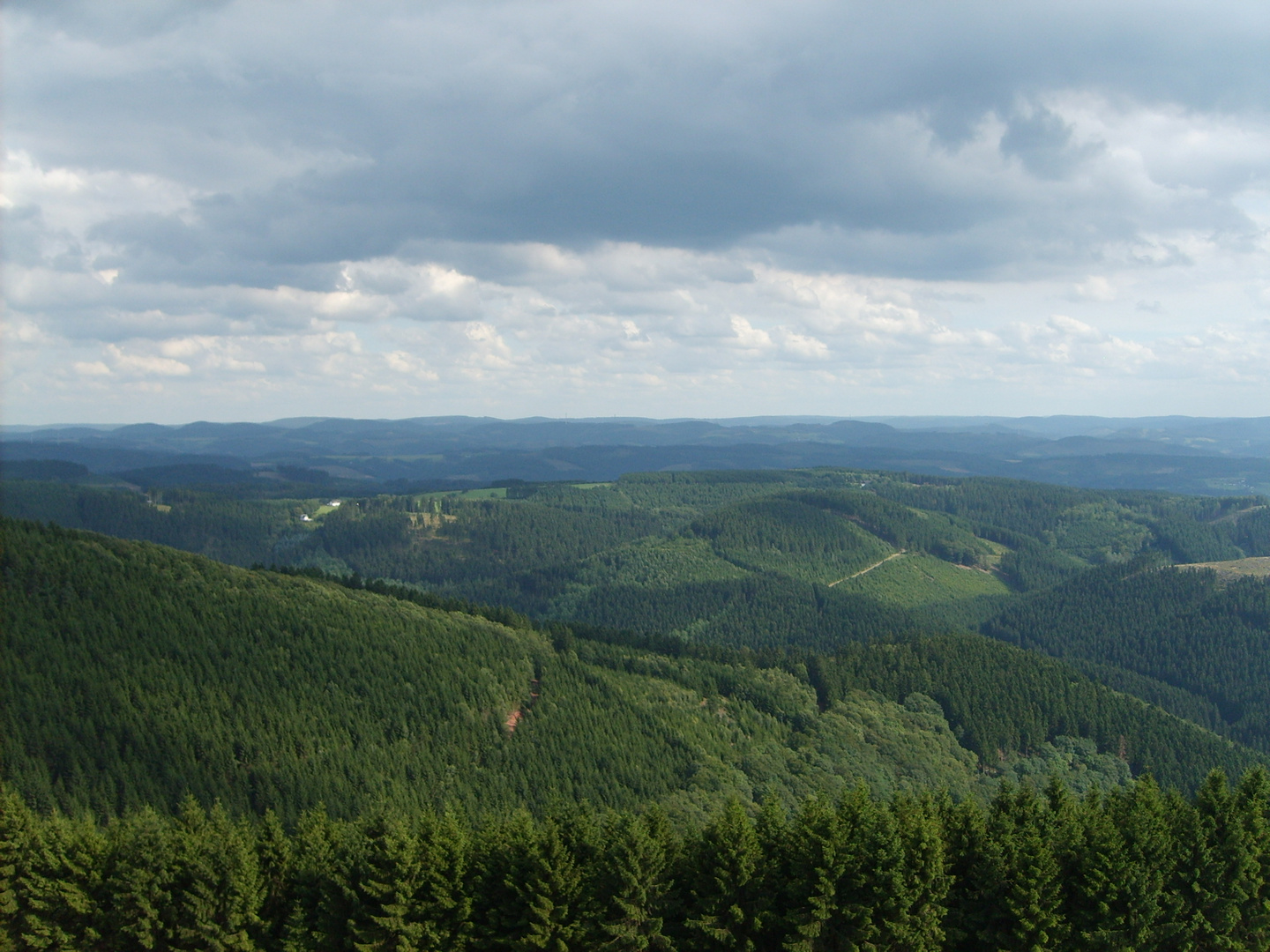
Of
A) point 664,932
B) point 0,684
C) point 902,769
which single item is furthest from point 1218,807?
point 0,684

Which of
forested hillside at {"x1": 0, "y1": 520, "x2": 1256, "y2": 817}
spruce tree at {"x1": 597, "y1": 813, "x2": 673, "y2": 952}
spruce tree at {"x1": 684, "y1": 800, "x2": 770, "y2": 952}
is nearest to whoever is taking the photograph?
spruce tree at {"x1": 597, "y1": 813, "x2": 673, "y2": 952}

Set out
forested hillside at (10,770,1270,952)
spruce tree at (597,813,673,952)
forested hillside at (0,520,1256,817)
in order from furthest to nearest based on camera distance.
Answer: forested hillside at (0,520,1256,817) < forested hillside at (10,770,1270,952) < spruce tree at (597,813,673,952)

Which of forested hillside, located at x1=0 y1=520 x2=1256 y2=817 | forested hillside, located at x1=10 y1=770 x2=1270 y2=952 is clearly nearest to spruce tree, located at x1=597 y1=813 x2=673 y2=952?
forested hillside, located at x1=10 y1=770 x2=1270 y2=952

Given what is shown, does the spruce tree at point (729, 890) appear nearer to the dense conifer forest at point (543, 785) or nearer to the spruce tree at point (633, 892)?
the dense conifer forest at point (543, 785)

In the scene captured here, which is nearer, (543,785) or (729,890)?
(729,890)

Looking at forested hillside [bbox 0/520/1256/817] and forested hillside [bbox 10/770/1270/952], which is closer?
forested hillside [bbox 10/770/1270/952]

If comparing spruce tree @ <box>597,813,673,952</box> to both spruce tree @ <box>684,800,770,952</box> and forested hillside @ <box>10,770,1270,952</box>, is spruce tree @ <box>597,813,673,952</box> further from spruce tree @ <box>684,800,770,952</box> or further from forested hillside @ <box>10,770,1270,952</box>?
spruce tree @ <box>684,800,770,952</box>

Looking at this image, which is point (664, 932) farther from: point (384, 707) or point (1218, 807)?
point (384, 707)

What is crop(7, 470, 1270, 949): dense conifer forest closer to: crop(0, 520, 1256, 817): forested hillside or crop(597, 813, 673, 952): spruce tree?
crop(597, 813, 673, 952): spruce tree

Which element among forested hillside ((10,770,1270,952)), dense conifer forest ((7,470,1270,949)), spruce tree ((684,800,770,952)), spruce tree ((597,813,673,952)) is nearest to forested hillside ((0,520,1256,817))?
dense conifer forest ((7,470,1270,949))

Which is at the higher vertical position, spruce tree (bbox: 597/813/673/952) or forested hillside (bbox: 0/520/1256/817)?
spruce tree (bbox: 597/813/673/952)

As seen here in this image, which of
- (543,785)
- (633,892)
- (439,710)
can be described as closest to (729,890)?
(633,892)

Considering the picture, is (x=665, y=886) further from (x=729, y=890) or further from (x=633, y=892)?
(x=729, y=890)

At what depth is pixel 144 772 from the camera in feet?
371
